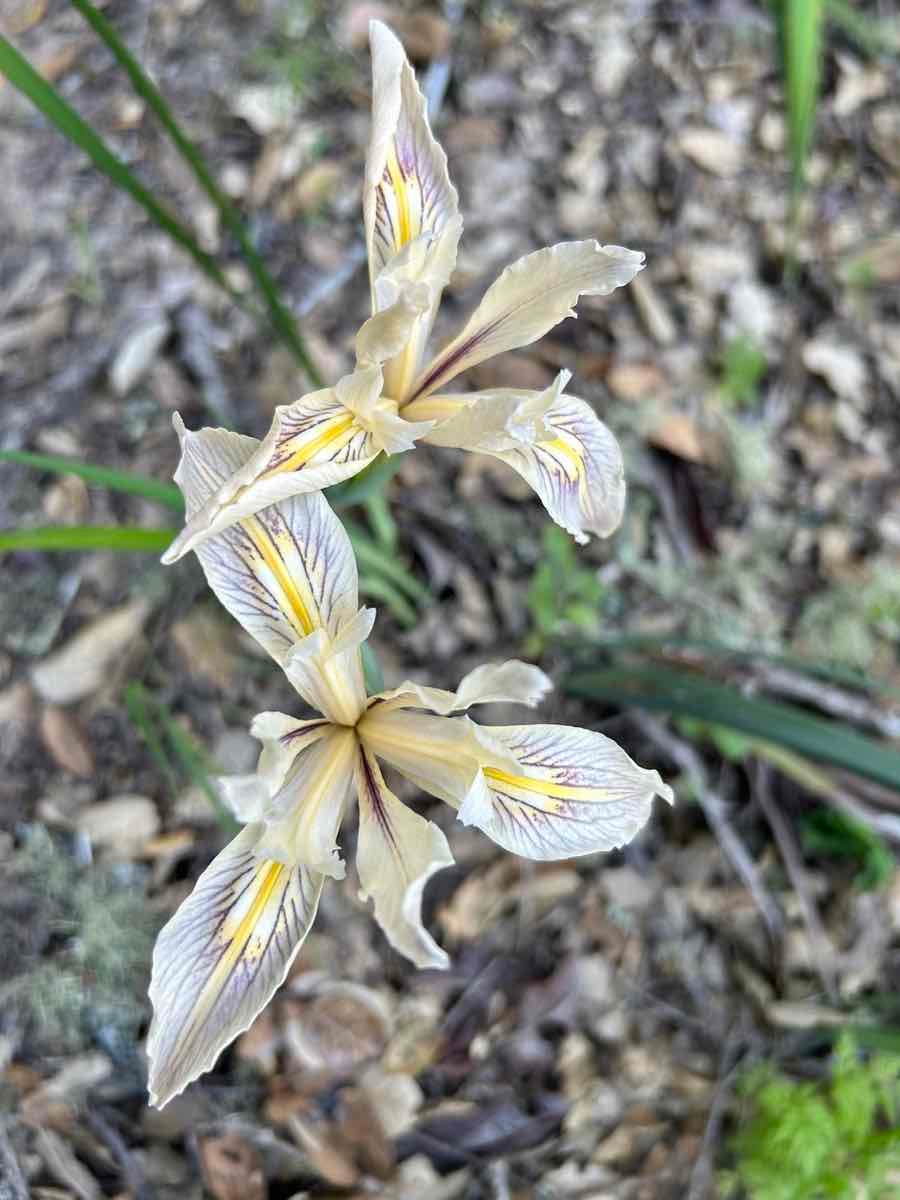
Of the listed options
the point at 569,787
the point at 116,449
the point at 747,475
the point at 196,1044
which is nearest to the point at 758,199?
the point at 747,475

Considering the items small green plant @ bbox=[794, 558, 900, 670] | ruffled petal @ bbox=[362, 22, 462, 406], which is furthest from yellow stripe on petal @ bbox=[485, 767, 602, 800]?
small green plant @ bbox=[794, 558, 900, 670]

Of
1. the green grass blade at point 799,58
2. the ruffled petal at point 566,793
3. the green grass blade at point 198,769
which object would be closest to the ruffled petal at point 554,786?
the ruffled petal at point 566,793

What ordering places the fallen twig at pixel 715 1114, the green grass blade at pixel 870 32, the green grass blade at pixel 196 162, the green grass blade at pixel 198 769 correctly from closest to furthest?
the green grass blade at pixel 196 162
the green grass blade at pixel 198 769
the fallen twig at pixel 715 1114
the green grass blade at pixel 870 32

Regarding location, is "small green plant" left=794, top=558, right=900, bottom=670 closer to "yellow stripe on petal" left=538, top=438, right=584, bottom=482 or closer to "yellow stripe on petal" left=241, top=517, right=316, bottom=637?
"yellow stripe on petal" left=538, top=438, right=584, bottom=482

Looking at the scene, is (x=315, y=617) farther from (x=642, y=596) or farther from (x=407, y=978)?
(x=642, y=596)

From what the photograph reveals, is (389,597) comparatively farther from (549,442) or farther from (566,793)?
(566,793)

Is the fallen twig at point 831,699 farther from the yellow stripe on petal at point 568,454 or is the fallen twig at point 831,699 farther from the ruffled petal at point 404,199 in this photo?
the ruffled petal at point 404,199

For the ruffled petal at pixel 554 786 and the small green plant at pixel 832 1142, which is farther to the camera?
the small green plant at pixel 832 1142
